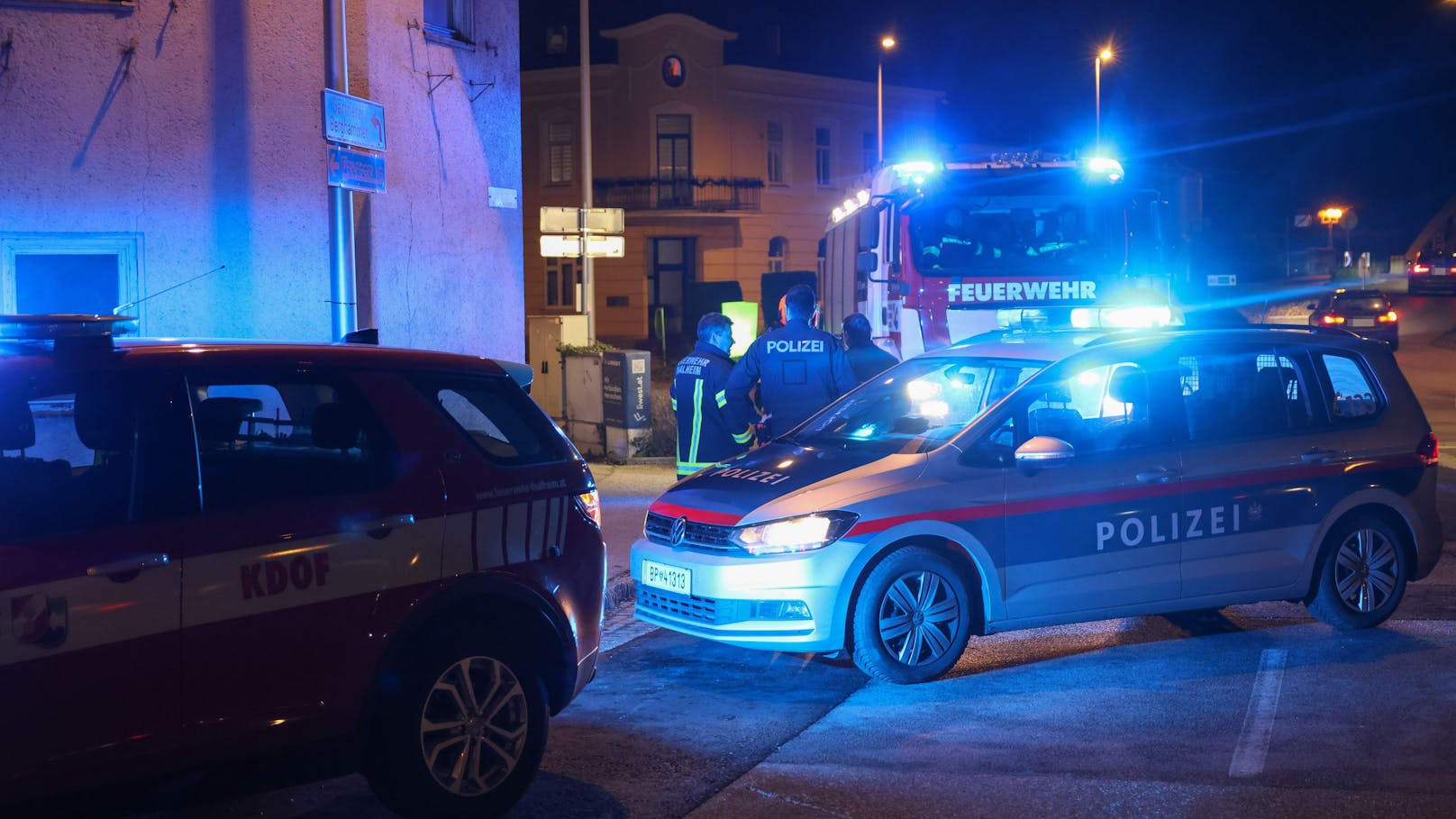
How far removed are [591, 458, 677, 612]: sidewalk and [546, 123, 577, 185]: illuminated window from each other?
35.1 meters

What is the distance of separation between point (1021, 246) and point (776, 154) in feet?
122

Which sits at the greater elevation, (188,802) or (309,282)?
(309,282)

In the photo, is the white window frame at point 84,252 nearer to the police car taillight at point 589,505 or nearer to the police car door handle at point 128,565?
the police car taillight at point 589,505

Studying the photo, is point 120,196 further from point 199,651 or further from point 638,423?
point 199,651

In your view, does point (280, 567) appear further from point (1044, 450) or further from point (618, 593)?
point (618, 593)

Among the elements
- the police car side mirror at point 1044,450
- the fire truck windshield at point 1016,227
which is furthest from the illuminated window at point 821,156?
the police car side mirror at point 1044,450

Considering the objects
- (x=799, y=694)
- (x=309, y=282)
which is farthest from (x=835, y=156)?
(x=799, y=694)

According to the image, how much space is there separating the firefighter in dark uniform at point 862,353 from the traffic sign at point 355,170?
384cm

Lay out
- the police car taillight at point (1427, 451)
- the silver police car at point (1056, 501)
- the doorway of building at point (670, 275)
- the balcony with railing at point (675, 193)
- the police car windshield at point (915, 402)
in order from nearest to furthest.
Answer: the silver police car at point (1056, 501) → the police car windshield at point (915, 402) → the police car taillight at point (1427, 451) → the balcony with railing at point (675, 193) → the doorway of building at point (670, 275)

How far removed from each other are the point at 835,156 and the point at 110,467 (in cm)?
4842

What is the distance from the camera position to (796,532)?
21.8ft

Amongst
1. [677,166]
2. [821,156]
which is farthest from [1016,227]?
[821,156]

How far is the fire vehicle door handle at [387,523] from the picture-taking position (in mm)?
4574

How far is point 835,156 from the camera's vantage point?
51281 mm
